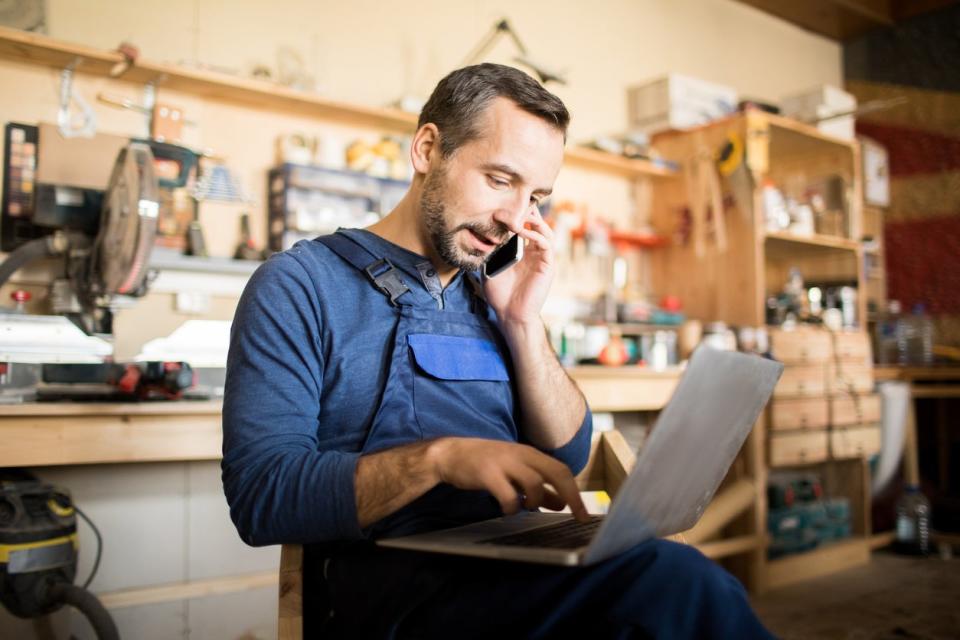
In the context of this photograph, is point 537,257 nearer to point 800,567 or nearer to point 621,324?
point 621,324

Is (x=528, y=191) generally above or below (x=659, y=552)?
above

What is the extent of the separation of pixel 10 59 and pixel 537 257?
1930 millimetres

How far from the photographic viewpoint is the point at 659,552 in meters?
0.81

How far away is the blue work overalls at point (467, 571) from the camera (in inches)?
30.3

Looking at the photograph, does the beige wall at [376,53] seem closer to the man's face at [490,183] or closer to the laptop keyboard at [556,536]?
the man's face at [490,183]

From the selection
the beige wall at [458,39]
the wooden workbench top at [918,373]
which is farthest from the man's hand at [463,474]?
the wooden workbench top at [918,373]

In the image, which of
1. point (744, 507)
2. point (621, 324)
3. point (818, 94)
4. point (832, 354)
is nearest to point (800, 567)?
point (744, 507)

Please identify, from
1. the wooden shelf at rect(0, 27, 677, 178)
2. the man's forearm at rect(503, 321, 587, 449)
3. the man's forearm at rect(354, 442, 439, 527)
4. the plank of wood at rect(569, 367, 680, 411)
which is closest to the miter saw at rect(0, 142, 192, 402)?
the wooden shelf at rect(0, 27, 677, 178)

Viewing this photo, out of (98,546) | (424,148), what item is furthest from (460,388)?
(98,546)

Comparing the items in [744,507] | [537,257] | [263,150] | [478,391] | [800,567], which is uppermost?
[263,150]

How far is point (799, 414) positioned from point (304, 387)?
9.26 ft

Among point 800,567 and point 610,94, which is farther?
point 610,94

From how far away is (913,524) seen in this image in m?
3.88

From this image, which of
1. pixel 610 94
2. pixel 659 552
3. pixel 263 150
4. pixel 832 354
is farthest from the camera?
pixel 610 94
